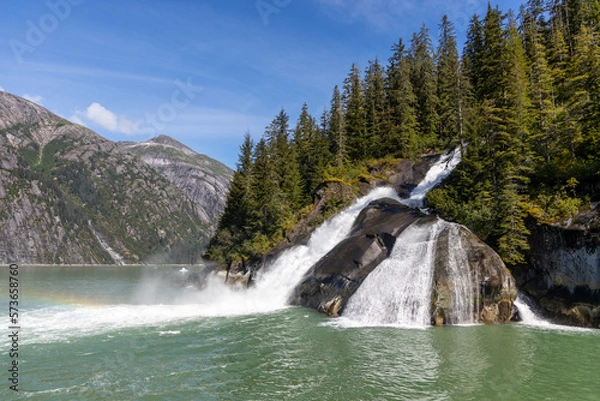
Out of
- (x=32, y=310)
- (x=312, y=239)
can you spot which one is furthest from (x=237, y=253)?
(x=32, y=310)

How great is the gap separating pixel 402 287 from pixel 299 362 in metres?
11.2

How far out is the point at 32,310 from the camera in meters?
32.1

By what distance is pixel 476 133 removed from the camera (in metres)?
38.8

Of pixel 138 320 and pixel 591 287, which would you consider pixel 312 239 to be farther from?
pixel 591 287

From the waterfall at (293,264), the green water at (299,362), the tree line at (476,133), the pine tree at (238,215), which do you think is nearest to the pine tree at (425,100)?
the tree line at (476,133)

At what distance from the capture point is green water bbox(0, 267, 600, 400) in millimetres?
12984

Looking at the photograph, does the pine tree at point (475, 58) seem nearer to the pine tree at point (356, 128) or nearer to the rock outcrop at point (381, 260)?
the pine tree at point (356, 128)

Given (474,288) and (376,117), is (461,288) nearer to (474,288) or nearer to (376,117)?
(474,288)

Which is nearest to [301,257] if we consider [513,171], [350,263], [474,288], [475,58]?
[350,263]

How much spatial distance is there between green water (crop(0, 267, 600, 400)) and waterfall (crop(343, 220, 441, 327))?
218 cm

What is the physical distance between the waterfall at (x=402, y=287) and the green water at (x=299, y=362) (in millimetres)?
2183

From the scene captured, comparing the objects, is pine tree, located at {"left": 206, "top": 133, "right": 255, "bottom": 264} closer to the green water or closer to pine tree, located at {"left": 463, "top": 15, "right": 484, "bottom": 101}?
the green water

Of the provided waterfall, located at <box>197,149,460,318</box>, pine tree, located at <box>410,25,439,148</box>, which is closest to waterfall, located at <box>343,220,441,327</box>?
waterfall, located at <box>197,149,460,318</box>

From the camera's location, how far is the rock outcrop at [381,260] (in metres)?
23.7
